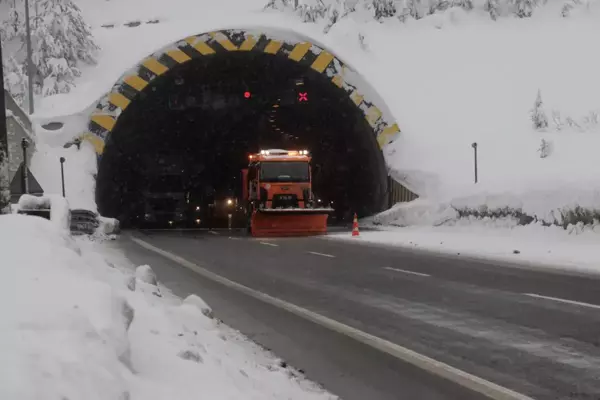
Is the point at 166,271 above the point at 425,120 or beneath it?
beneath

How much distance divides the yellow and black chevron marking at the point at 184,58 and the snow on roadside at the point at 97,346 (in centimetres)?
2688

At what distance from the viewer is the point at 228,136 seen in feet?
160

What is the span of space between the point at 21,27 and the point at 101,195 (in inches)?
935

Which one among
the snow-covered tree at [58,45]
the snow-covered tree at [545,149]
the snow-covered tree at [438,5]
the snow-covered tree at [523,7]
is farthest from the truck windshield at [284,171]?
the snow-covered tree at [523,7]

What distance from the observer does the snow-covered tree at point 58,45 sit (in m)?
44.8

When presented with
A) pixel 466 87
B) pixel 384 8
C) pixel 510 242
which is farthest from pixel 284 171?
pixel 384 8

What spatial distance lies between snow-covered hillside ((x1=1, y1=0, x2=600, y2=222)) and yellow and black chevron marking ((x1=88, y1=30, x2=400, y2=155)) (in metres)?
2.11

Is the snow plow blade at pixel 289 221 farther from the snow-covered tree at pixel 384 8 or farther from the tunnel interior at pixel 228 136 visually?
the snow-covered tree at pixel 384 8

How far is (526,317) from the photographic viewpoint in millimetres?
8836

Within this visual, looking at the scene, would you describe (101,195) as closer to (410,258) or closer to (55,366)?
(410,258)

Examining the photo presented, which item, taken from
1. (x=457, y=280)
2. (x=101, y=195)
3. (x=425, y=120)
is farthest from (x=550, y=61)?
(x=457, y=280)

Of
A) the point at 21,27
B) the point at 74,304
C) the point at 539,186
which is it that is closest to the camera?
the point at 74,304

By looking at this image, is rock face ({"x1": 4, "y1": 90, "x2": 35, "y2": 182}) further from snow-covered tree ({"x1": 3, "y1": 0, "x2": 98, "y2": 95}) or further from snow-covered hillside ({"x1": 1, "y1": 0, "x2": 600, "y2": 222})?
snow-covered tree ({"x1": 3, "y1": 0, "x2": 98, "y2": 95})

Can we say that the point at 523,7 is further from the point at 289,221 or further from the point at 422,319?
the point at 422,319
